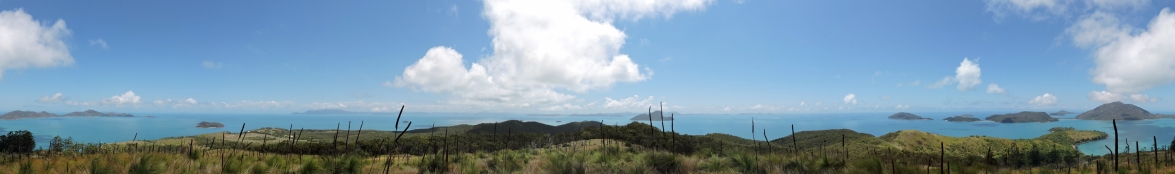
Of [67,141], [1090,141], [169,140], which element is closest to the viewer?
[67,141]

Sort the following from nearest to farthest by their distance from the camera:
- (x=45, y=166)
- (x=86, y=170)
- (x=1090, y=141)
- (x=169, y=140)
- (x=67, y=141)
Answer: (x=86, y=170) → (x=45, y=166) → (x=67, y=141) → (x=169, y=140) → (x=1090, y=141)

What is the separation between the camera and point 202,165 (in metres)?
8.95

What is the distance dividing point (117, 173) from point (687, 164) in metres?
10.0

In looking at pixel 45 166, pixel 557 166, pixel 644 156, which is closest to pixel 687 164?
pixel 644 156

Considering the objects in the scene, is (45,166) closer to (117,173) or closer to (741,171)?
(117,173)

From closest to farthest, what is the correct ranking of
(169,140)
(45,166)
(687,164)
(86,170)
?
(86,170) < (45,166) < (687,164) < (169,140)

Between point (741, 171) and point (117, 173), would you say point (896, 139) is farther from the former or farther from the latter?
point (117, 173)

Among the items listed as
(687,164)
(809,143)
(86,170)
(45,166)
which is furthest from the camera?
(809,143)

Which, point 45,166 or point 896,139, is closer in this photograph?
point 45,166

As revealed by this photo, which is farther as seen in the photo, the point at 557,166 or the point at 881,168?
the point at 557,166

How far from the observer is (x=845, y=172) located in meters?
8.33

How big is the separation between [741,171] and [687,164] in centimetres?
117

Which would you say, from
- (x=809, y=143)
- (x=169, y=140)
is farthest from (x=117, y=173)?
(x=809, y=143)

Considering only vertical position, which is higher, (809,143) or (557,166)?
(557,166)
